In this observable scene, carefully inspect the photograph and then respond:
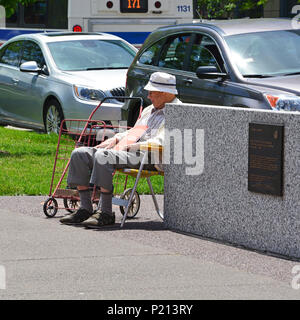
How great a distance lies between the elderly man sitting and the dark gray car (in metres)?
1.49

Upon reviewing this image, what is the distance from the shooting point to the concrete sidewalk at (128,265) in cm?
596

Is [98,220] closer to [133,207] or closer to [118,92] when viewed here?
[133,207]

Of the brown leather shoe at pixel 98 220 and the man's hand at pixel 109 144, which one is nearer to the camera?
the brown leather shoe at pixel 98 220

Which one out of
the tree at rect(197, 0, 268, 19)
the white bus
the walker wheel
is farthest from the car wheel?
the tree at rect(197, 0, 268, 19)

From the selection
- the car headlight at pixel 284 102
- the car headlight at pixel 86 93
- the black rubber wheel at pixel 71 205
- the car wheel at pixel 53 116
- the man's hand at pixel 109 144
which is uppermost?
the car headlight at pixel 284 102

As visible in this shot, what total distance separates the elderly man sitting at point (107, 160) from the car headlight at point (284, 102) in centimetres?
138

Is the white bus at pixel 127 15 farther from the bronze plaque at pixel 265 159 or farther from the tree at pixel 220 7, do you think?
the bronze plaque at pixel 265 159

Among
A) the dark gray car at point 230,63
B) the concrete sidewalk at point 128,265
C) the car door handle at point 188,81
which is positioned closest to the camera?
the concrete sidewalk at point 128,265

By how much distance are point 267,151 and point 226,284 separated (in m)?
1.40

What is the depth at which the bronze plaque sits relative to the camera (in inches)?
281

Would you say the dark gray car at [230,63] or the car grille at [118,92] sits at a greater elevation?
the dark gray car at [230,63]

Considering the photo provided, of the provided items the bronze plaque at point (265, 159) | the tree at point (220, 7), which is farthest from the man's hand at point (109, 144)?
the tree at point (220, 7)

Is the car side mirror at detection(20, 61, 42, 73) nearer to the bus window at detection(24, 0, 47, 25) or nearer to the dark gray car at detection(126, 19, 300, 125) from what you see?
the dark gray car at detection(126, 19, 300, 125)

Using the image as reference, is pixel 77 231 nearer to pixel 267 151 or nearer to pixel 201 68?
pixel 267 151
